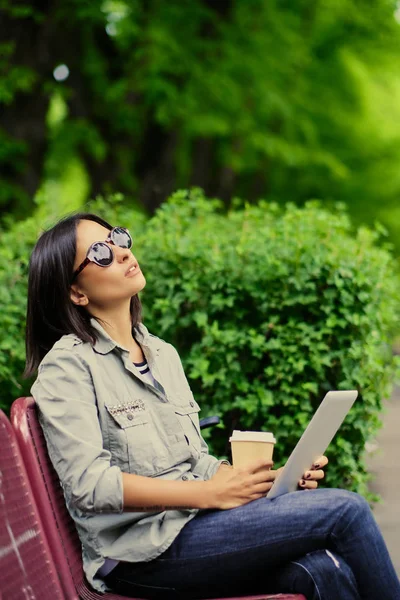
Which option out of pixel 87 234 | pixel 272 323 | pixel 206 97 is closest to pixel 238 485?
pixel 87 234

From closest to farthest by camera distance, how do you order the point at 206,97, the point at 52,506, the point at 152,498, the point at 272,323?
the point at 152,498
the point at 52,506
the point at 272,323
the point at 206,97

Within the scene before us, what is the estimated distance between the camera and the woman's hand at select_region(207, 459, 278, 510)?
95.3 inches

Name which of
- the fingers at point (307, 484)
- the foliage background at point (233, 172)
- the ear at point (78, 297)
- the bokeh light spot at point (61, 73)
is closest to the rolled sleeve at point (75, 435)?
the ear at point (78, 297)

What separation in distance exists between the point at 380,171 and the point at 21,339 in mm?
12536

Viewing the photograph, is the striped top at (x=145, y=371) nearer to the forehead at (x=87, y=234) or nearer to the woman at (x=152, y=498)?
the woman at (x=152, y=498)

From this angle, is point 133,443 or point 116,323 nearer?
point 133,443

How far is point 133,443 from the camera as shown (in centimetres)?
249

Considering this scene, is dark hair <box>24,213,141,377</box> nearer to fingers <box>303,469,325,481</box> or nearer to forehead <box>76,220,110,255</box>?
forehead <box>76,220,110,255</box>

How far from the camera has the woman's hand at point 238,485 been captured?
2.42 metres

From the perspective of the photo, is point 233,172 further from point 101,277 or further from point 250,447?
point 250,447

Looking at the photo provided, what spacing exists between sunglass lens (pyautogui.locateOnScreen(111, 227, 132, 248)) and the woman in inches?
1.4

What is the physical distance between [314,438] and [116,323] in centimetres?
69

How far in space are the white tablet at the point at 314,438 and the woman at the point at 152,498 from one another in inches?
1.8

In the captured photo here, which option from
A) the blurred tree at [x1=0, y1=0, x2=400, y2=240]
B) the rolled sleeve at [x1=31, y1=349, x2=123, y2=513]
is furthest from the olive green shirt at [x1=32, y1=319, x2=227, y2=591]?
the blurred tree at [x1=0, y1=0, x2=400, y2=240]
